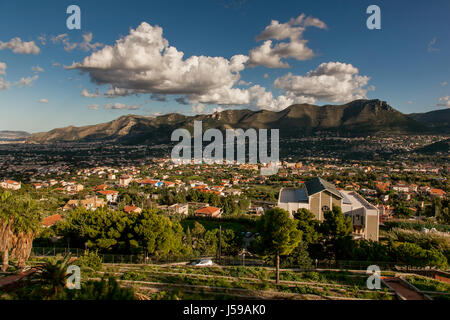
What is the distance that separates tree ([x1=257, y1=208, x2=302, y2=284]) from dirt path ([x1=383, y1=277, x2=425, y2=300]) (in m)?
3.58

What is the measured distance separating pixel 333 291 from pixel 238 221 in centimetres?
1916

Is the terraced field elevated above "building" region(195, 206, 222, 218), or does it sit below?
above

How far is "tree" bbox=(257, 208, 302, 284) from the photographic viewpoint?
10.2 m

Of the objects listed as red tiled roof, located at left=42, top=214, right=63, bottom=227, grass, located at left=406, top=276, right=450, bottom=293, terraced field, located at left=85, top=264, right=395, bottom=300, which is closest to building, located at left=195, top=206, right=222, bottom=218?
red tiled roof, located at left=42, top=214, right=63, bottom=227

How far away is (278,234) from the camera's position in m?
10.3

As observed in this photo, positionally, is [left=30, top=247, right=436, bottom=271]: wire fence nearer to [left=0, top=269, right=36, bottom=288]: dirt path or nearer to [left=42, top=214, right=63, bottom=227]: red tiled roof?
[left=0, top=269, right=36, bottom=288]: dirt path

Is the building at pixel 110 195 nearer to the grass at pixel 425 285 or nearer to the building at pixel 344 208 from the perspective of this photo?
the building at pixel 344 208

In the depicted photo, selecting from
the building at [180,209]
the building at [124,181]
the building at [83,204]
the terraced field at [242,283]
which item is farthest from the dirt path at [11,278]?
the building at [124,181]

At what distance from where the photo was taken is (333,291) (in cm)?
901

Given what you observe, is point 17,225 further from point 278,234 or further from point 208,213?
point 208,213

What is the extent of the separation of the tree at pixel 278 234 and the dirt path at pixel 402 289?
11.8 feet

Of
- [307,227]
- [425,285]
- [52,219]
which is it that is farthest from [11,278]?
[52,219]

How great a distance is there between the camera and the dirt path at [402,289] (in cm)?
842
